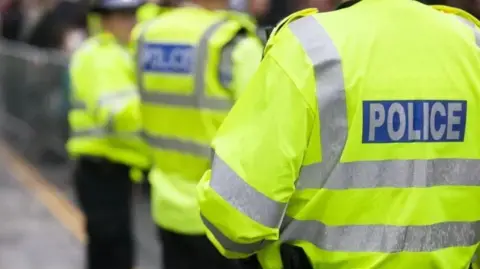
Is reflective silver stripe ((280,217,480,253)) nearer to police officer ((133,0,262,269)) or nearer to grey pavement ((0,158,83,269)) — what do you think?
police officer ((133,0,262,269))

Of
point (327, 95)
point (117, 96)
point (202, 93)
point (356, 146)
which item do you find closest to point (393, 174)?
point (356, 146)

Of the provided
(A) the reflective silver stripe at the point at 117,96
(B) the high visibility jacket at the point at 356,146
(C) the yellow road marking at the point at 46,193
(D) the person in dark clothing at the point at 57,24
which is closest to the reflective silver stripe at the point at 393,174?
(B) the high visibility jacket at the point at 356,146

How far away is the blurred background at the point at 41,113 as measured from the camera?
686cm

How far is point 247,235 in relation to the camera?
218 centimetres

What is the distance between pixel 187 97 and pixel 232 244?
4.32ft

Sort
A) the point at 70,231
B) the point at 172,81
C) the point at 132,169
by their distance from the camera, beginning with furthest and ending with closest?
the point at 70,231, the point at 132,169, the point at 172,81

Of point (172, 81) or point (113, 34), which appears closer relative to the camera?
point (172, 81)

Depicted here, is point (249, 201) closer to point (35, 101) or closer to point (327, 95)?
point (327, 95)

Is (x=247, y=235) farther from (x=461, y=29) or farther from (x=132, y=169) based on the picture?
(x=132, y=169)

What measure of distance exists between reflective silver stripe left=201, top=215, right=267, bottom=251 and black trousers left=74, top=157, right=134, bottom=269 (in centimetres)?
242

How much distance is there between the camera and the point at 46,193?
895 centimetres

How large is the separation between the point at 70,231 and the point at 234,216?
549cm

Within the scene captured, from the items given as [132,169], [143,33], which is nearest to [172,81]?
[143,33]

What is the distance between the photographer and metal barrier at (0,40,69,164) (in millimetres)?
9383
